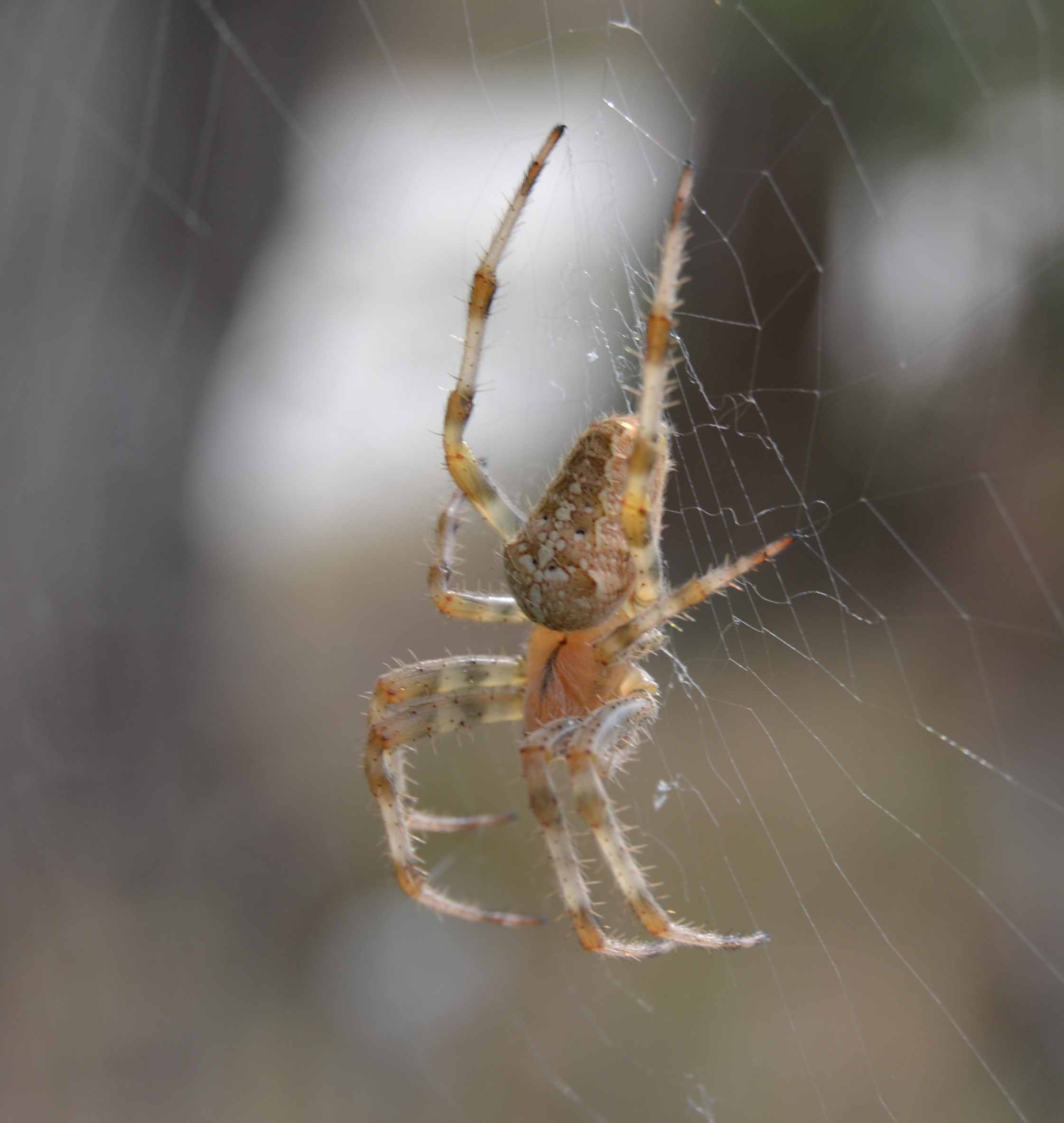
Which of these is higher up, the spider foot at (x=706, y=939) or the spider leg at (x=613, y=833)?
the spider leg at (x=613, y=833)

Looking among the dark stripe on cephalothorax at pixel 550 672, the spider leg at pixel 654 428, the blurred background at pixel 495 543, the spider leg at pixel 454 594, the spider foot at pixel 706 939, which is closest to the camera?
the spider leg at pixel 654 428

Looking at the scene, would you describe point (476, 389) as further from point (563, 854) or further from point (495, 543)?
point (495, 543)

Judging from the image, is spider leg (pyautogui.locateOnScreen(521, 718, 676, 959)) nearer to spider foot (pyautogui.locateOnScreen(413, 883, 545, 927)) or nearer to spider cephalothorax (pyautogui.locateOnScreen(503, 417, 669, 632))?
spider cephalothorax (pyautogui.locateOnScreen(503, 417, 669, 632))

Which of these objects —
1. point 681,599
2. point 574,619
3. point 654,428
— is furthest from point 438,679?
point 654,428

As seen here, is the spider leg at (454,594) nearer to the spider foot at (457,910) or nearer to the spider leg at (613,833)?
the spider leg at (613,833)

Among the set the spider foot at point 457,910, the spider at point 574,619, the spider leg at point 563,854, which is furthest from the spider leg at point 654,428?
the spider foot at point 457,910

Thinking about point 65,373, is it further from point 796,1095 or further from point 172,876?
point 796,1095
